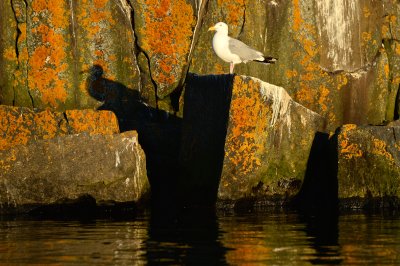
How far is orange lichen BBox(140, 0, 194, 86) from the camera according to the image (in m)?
13.1

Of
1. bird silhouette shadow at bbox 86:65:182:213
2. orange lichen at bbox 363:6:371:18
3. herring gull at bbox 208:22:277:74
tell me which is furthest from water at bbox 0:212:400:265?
orange lichen at bbox 363:6:371:18

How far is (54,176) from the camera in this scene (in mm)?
10969

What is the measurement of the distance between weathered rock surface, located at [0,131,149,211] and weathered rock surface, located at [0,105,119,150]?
6.0 inches

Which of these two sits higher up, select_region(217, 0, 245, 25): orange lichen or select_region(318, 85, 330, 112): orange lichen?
select_region(217, 0, 245, 25): orange lichen

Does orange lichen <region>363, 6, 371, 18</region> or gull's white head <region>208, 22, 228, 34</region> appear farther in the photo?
orange lichen <region>363, 6, 371, 18</region>

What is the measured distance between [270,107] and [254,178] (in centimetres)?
86

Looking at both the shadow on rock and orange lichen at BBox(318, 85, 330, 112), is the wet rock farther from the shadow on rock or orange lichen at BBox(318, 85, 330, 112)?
the shadow on rock

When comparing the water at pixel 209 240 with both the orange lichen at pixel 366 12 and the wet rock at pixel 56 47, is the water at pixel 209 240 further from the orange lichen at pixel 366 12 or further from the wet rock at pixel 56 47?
the orange lichen at pixel 366 12

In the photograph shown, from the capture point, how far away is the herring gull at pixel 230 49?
1223 centimetres

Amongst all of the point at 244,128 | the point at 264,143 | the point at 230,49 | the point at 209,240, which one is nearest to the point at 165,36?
the point at 230,49

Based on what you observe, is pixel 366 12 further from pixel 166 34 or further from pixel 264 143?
pixel 264 143

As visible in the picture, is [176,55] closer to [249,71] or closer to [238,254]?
[249,71]

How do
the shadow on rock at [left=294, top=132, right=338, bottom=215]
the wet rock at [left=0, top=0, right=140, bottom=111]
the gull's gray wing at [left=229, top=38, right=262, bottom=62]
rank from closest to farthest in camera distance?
the shadow on rock at [left=294, top=132, right=338, bottom=215] → the gull's gray wing at [left=229, top=38, right=262, bottom=62] → the wet rock at [left=0, top=0, right=140, bottom=111]

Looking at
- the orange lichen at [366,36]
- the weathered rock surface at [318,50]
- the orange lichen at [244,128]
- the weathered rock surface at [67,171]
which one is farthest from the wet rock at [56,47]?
the orange lichen at [366,36]
